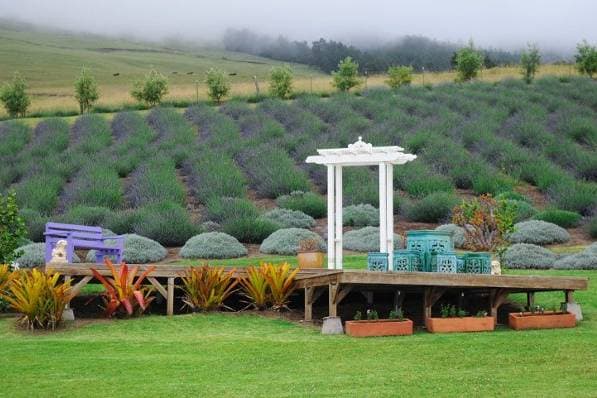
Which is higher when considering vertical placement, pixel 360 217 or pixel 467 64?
pixel 467 64

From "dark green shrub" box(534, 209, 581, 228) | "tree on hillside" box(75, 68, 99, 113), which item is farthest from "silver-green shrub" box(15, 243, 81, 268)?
"tree on hillside" box(75, 68, 99, 113)

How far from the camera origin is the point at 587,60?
40.9 metres

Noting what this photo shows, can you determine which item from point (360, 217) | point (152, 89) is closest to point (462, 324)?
point (360, 217)

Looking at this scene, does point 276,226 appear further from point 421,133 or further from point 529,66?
point 529,66

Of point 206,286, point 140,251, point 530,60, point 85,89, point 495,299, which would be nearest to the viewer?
point 495,299

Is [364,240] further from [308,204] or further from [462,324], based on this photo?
[462,324]

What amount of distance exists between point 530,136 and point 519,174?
13.1 ft

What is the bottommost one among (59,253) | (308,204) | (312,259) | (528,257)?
(528,257)

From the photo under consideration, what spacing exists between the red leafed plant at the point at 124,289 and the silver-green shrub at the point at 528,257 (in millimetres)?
6625

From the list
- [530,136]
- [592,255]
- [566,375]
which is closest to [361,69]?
[530,136]

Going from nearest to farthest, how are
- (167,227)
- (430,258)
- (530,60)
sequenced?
(430,258)
(167,227)
(530,60)

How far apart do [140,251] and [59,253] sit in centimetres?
424

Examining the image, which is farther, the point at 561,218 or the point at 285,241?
the point at 561,218

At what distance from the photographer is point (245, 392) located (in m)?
8.18
